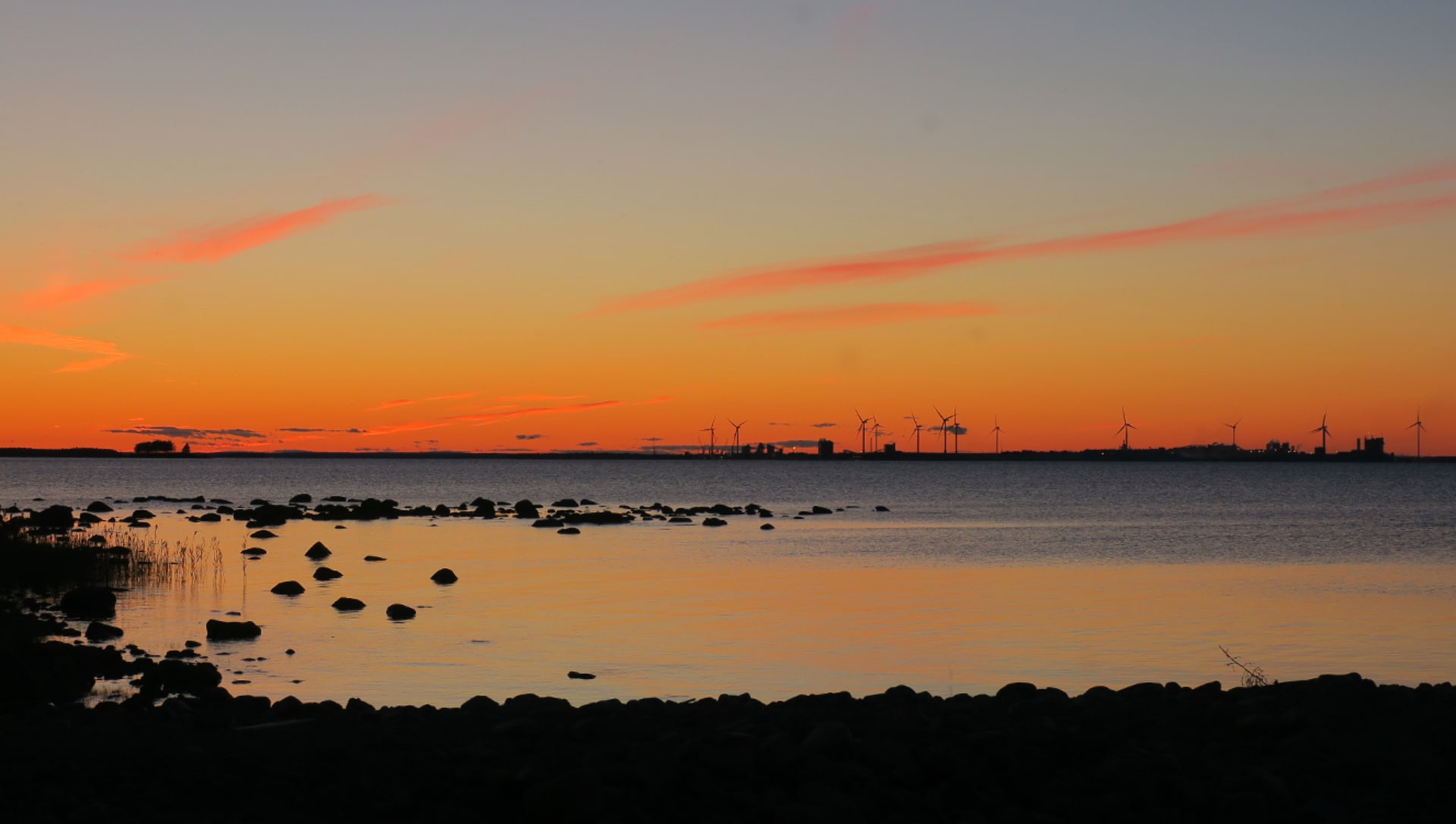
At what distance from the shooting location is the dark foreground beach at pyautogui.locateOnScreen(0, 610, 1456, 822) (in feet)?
42.4

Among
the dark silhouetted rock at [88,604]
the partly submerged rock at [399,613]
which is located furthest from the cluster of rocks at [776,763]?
the dark silhouetted rock at [88,604]

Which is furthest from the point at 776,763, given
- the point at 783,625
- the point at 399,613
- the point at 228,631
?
the point at 399,613

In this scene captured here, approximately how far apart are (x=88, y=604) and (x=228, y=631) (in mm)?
6789

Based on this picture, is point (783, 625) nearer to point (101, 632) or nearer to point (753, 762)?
point (101, 632)

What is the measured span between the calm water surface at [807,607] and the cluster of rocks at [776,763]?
23.7 ft

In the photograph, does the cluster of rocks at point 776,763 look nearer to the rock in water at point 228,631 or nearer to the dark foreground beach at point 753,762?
the dark foreground beach at point 753,762

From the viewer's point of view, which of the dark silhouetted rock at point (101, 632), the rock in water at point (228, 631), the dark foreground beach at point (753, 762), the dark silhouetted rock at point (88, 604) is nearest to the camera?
the dark foreground beach at point (753, 762)

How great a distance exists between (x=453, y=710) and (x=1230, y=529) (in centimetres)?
7550

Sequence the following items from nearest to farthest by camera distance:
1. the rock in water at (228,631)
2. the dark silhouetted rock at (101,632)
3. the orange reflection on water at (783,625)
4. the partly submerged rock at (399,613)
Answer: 1. the orange reflection on water at (783,625)
2. the dark silhouetted rock at (101,632)
3. the rock in water at (228,631)
4. the partly submerged rock at (399,613)

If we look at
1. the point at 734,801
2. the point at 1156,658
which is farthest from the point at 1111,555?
the point at 734,801

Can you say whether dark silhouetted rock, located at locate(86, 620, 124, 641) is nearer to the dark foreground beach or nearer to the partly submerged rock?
the partly submerged rock

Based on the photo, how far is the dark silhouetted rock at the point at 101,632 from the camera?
29250 mm

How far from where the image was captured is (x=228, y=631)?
3027cm

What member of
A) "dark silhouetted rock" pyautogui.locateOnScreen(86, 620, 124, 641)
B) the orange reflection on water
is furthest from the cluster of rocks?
"dark silhouetted rock" pyautogui.locateOnScreen(86, 620, 124, 641)
